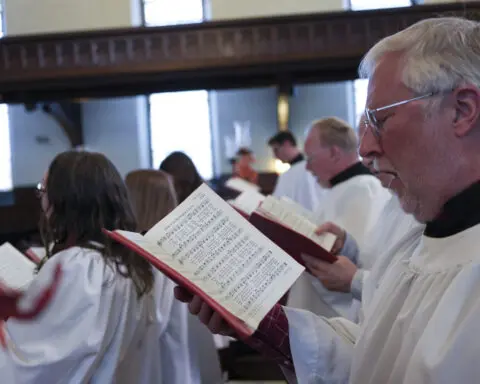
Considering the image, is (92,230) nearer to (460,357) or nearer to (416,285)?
(416,285)

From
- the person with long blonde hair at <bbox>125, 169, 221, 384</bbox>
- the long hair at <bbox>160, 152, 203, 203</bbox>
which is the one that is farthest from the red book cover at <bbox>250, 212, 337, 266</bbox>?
the long hair at <bbox>160, 152, 203, 203</bbox>

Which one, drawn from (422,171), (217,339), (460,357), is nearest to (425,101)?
(422,171)

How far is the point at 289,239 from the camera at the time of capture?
2.62 metres

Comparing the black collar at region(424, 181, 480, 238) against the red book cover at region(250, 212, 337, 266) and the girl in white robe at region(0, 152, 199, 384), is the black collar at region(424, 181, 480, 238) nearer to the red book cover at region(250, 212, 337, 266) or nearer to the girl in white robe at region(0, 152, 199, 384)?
the red book cover at region(250, 212, 337, 266)

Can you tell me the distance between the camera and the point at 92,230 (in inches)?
97.3

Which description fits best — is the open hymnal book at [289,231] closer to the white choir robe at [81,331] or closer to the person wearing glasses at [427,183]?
the white choir robe at [81,331]

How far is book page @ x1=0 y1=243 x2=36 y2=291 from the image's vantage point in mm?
2621

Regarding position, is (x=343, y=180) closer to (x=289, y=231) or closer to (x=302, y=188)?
(x=289, y=231)

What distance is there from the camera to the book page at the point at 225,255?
1.41m

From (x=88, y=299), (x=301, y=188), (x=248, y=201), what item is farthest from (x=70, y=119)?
(x=88, y=299)

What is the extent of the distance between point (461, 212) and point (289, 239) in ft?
4.00

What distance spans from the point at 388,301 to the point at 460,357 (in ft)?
1.07

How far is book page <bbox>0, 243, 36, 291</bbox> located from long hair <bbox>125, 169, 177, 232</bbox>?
61cm

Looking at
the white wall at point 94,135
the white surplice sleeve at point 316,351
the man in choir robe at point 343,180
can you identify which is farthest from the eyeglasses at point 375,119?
the white wall at point 94,135
